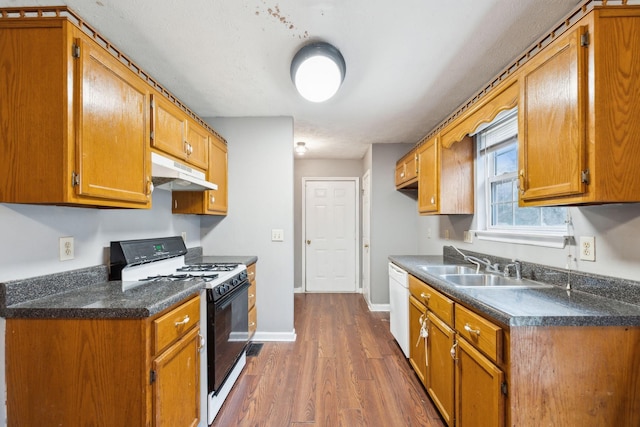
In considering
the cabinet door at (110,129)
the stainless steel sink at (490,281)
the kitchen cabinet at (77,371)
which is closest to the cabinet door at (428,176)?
the stainless steel sink at (490,281)

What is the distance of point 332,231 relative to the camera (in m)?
4.83

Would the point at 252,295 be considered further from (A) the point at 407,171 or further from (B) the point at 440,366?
(A) the point at 407,171

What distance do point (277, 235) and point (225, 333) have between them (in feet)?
3.99

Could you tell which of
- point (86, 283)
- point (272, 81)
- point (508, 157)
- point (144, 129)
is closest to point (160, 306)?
point (86, 283)

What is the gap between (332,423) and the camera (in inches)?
68.9

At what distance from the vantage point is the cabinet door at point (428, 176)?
8.34ft

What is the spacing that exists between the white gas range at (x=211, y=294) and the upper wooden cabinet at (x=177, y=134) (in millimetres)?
684

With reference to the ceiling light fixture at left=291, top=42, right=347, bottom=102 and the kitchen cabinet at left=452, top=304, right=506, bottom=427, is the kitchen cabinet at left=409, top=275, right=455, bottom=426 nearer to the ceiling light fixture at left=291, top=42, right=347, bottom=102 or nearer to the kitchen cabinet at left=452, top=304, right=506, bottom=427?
the kitchen cabinet at left=452, top=304, right=506, bottom=427

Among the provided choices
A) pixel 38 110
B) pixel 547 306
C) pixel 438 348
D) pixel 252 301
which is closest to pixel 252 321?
pixel 252 301

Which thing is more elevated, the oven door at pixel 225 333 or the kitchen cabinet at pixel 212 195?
the kitchen cabinet at pixel 212 195

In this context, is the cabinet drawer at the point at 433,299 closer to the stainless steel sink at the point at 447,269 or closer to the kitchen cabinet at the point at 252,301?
the stainless steel sink at the point at 447,269

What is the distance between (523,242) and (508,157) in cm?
73

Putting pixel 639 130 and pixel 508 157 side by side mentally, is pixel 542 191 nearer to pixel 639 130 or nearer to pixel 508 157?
pixel 639 130

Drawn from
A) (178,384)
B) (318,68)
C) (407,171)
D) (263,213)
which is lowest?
(178,384)
